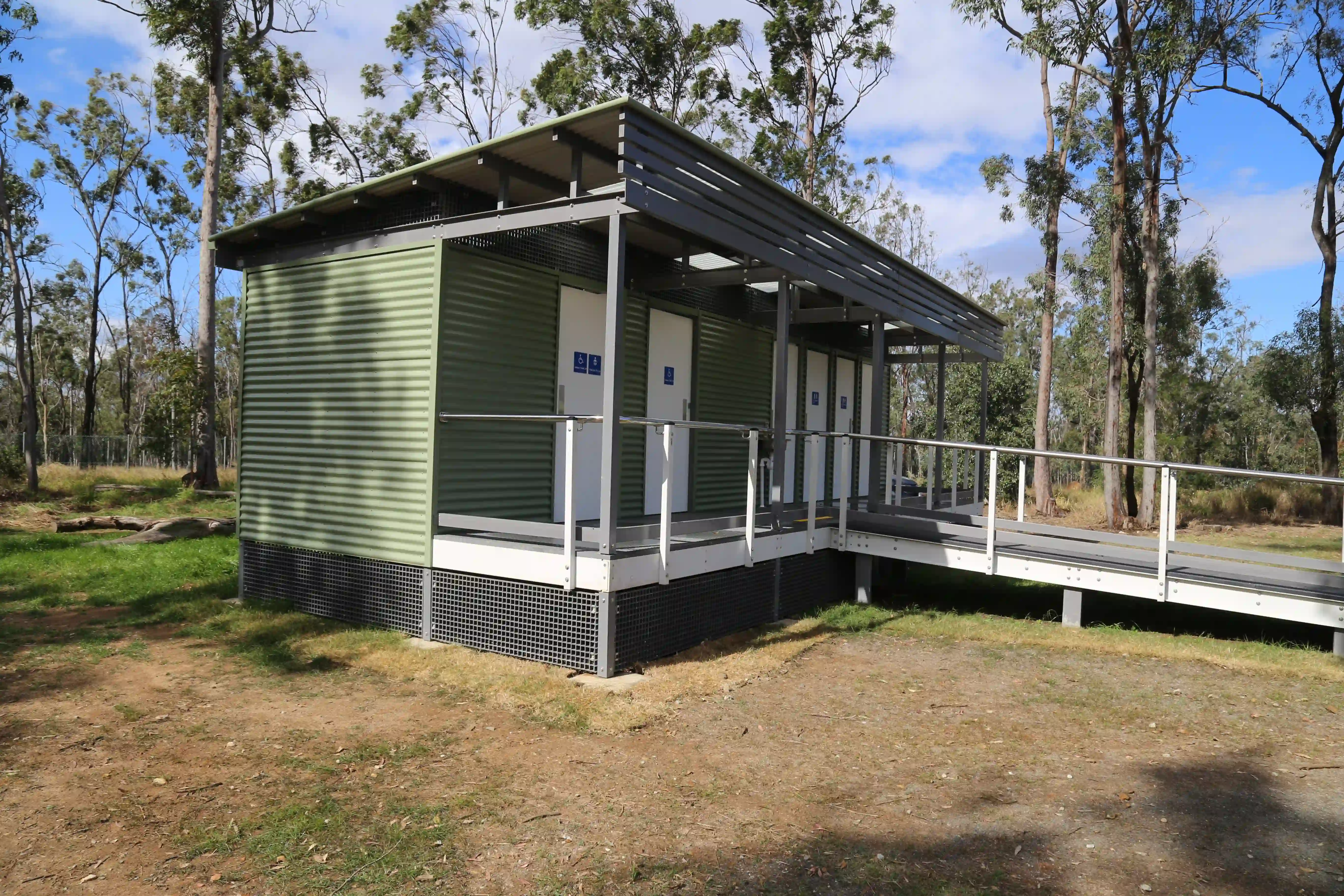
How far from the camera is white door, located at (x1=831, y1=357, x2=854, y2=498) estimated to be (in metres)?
12.9

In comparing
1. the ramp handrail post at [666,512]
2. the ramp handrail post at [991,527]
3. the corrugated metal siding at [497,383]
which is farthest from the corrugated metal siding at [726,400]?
the ramp handrail post at [666,512]

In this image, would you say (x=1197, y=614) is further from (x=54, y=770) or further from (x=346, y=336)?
(x=54, y=770)

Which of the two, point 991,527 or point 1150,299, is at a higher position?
point 1150,299

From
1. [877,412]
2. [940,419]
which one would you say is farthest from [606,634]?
[940,419]

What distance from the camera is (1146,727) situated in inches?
201

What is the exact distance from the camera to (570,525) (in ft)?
18.3

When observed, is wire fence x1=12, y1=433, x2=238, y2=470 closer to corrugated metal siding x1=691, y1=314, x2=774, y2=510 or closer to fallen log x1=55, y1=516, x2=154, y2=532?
fallen log x1=55, y1=516, x2=154, y2=532

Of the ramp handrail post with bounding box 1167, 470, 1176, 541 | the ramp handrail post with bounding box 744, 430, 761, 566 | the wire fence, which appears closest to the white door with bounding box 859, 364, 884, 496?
the ramp handrail post with bounding box 1167, 470, 1176, 541

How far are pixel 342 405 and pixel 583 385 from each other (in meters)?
2.07

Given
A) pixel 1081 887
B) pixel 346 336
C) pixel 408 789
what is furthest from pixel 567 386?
pixel 1081 887

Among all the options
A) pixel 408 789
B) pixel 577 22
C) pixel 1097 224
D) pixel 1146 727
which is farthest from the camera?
pixel 577 22

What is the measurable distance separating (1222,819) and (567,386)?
5.61 meters

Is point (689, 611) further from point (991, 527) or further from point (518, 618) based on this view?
point (991, 527)

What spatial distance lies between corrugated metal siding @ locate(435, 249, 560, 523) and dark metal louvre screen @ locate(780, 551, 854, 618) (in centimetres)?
221
